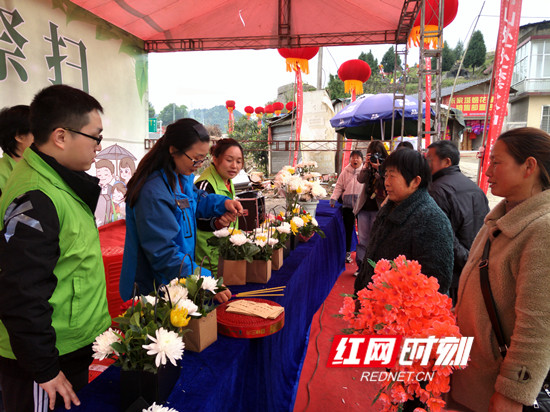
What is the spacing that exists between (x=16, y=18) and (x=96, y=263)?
10.8 feet

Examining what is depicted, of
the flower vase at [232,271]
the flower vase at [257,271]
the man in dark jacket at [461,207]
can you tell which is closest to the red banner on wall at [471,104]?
the man in dark jacket at [461,207]

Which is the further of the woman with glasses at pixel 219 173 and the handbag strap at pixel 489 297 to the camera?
the woman with glasses at pixel 219 173

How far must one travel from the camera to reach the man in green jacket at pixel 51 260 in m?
0.94

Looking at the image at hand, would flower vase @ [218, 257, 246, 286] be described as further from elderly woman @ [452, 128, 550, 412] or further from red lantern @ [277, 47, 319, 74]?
red lantern @ [277, 47, 319, 74]

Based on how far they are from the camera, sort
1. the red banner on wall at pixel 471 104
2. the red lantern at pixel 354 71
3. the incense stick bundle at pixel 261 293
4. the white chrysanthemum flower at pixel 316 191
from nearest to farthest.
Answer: the incense stick bundle at pixel 261 293
the white chrysanthemum flower at pixel 316 191
the red lantern at pixel 354 71
the red banner on wall at pixel 471 104

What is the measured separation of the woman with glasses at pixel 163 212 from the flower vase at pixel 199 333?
0.21 meters

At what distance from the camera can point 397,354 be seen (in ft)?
3.46

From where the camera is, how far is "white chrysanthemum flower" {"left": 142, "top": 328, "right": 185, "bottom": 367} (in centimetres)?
86

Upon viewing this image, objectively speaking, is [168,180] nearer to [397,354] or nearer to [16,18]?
[397,354]

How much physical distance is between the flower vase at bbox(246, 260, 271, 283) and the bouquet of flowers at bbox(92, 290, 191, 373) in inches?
33.0

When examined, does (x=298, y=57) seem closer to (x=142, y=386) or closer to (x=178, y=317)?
(x=178, y=317)

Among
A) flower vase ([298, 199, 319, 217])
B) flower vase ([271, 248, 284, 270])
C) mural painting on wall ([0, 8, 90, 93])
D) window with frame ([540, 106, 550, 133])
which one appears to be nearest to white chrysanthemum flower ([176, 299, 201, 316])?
flower vase ([271, 248, 284, 270])

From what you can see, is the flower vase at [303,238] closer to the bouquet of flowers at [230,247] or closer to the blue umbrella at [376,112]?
the bouquet of flowers at [230,247]

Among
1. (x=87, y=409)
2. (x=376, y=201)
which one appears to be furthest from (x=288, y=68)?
(x=87, y=409)
